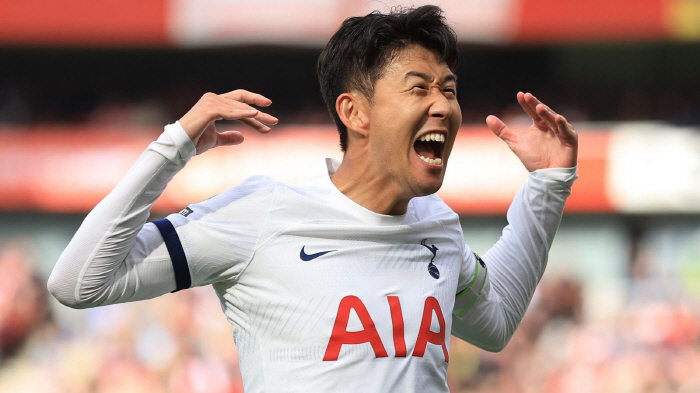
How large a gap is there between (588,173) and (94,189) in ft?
19.5

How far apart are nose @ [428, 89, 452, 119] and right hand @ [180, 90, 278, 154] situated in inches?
18.2

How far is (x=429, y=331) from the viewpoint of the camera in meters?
2.47

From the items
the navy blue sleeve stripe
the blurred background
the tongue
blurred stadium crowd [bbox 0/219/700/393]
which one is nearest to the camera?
the navy blue sleeve stripe

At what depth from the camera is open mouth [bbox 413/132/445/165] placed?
8.43 ft

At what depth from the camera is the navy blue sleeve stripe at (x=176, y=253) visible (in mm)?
2332

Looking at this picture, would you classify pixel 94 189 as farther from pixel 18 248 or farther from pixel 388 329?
pixel 388 329

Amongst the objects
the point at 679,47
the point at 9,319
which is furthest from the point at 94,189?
the point at 679,47

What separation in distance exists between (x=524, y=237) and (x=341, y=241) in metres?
0.74

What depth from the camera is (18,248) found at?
1080cm

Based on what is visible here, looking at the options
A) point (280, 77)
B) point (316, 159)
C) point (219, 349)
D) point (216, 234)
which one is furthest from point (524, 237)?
point (280, 77)

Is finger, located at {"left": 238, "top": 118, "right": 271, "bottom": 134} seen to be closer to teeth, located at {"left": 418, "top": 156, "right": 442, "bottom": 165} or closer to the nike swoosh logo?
the nike swoosh logo

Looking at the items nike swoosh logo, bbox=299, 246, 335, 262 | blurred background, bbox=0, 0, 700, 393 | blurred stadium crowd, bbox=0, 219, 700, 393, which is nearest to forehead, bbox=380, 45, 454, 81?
nike swoosh logo, bbox=299, 246, 335, 262

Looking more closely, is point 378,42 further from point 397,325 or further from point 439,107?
point 397,325

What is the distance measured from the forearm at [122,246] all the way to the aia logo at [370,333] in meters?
0.47
